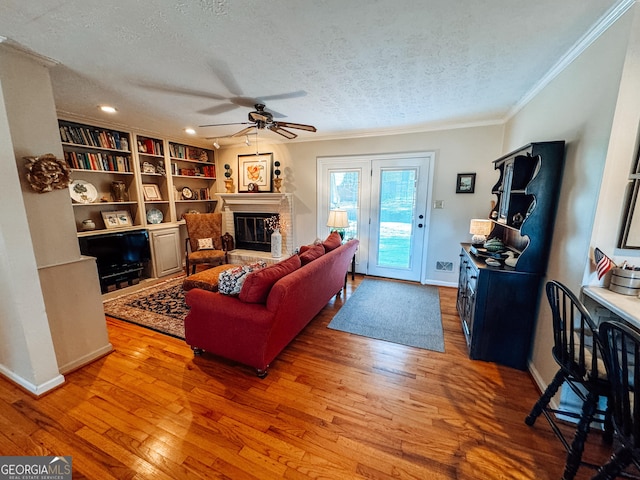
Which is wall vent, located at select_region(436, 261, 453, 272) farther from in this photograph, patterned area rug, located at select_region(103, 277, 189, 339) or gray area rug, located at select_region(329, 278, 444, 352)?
patterned area rug, located at select_region(103, 277, 189, 339)

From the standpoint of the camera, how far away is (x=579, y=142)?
162 centimetres

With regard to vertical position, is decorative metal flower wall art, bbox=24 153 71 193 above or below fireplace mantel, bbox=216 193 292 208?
above

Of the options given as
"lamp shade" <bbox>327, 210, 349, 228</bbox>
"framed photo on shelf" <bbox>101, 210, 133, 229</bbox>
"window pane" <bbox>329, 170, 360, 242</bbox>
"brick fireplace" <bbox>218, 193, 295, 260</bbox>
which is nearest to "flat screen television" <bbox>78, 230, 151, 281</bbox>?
"framed photo on shelf" <bbox>101, 210, 133, 229</bbox>

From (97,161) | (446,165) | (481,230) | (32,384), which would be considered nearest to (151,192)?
(97,161)

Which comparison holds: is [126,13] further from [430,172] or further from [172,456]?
[430,172]

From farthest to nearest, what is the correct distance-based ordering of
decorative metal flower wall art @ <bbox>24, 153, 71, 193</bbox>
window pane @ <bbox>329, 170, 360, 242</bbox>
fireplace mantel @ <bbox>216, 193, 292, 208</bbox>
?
fireplace mantel @ <bbox>216, 193, 292, 208</bbox> < window pane @ <bbox>329, 170, 360, 242</bbox> < decorative metal flower wall art @ <bbox>24, 153, 71, 193</bbox>

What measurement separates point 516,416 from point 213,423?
1.99m

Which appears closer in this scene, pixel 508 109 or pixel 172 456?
pixel 172 456

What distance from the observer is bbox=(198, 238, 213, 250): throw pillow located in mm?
4363

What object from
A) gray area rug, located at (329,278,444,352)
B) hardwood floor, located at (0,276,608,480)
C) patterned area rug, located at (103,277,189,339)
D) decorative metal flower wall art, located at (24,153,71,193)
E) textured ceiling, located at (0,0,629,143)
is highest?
textured ceiling, located at (0,0,629,143)

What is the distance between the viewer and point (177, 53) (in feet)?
5.81

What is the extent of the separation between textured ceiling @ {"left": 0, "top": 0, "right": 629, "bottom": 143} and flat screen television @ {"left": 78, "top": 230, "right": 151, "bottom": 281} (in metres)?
1.64

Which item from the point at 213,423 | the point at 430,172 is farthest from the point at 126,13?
the point at 430,172

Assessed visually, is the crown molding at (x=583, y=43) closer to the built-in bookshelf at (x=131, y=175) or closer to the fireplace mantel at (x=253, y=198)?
the fireplace mantel at (x=253, y=198)
